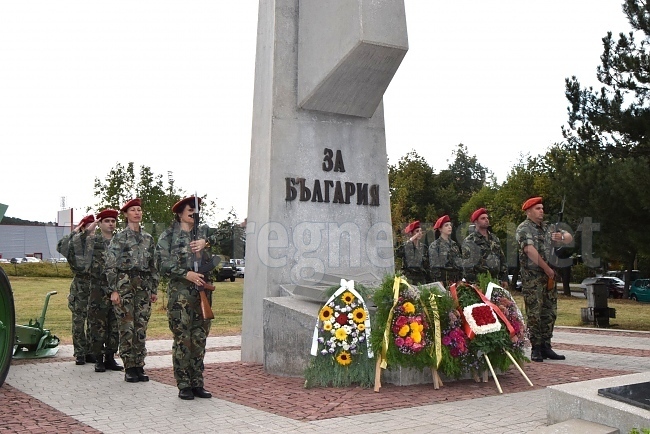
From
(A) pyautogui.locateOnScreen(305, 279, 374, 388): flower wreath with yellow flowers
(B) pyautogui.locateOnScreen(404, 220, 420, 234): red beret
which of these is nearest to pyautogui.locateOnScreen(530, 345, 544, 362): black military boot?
(B) pyautogui.locateOnScreen(404, 220, 420, 234): red beret

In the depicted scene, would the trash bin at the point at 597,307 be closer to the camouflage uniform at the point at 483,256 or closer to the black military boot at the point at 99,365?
the camouflage uniform at the point at 483,256

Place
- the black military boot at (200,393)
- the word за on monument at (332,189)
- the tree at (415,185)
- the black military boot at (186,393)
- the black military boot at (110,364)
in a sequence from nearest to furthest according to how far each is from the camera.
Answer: the black military boot at (186,393) < the black military boot at (200,393) < the black military boot at (110,364) < the word за on monument at (332,189) < the tree at (415,185)

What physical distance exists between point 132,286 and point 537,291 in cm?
554

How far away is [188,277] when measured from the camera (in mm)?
7000

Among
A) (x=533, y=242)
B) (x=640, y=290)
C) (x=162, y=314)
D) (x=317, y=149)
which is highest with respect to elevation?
(x=317, y=149)

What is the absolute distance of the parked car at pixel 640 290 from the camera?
108 feet

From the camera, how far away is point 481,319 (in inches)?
286

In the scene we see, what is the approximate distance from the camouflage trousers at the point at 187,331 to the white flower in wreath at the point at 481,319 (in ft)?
9.31

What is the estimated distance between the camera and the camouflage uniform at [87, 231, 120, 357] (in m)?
9.23

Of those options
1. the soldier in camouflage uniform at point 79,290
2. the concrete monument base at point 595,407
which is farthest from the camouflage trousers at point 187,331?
the concrete monument base at point 595,407

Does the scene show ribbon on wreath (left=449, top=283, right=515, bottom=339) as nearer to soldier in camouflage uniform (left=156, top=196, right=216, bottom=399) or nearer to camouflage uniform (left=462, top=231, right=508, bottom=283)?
camouflage uniform (left=462, top=231, right=508, bottom=283)

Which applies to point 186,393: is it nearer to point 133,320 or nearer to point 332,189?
point 133,320

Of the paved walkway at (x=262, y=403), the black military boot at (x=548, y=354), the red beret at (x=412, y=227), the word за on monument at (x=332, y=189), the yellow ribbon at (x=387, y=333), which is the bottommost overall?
the paved walkway at (x=262, y=403)

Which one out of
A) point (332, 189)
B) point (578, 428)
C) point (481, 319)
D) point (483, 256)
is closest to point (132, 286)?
point (332, 189)
